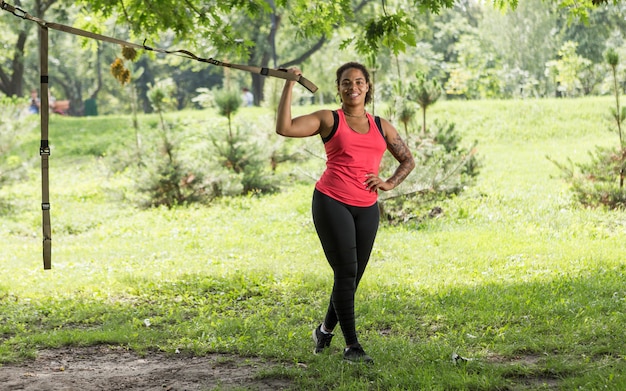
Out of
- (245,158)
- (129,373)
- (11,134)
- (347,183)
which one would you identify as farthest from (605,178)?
(11,134)

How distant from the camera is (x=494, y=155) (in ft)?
66.6

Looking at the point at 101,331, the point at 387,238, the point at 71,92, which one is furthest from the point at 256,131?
the point at 71,92

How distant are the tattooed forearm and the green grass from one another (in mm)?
1173

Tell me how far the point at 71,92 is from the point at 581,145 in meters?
45.3

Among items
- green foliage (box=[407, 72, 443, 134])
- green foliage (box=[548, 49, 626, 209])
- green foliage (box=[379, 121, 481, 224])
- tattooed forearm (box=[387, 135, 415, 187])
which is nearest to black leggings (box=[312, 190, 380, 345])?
tattooed forearm (box=[387, 135, 415, 187])

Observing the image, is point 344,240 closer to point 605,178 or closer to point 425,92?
point 605,178

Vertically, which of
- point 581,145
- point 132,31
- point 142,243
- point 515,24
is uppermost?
point 515,24

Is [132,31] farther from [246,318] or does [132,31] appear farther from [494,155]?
[494,155]

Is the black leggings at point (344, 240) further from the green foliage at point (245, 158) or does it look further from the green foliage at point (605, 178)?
the green foliage at point (245, 158)

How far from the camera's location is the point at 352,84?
521 cm

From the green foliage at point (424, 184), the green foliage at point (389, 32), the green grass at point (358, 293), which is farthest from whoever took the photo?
the green foliage at point (424, 184)

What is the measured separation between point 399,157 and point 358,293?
8.51 ft

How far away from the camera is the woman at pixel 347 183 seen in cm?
511

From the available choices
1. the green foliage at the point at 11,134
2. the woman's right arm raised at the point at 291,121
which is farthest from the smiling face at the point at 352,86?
the green foliage at the point at 11,134
